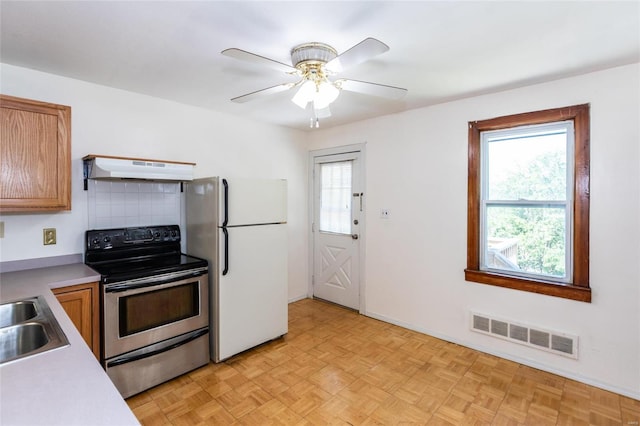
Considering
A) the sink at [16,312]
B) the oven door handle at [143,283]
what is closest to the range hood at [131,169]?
the oven door handle at [143,283]

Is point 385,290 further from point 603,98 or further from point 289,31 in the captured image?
point 289,31

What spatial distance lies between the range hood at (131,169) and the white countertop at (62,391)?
1393 millimetres

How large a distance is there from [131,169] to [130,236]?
63cm

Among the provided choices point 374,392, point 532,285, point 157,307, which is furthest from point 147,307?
point 532,285

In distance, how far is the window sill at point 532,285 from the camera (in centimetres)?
243

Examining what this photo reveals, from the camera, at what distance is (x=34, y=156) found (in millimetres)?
2088

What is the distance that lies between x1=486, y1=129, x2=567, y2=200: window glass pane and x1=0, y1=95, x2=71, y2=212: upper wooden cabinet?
3.42m

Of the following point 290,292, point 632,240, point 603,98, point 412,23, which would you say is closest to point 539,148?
point 603,98

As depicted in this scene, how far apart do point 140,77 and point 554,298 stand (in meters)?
3.71

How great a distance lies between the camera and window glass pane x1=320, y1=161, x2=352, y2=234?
4.03m

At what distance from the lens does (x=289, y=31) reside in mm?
1784

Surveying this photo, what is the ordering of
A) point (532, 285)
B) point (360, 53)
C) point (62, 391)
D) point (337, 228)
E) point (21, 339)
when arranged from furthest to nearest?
point (337, 228) → point (532, 285) → point (360, 53) → point (21, 339) → point (62, 391)

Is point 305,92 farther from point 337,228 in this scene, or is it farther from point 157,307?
point 337,228

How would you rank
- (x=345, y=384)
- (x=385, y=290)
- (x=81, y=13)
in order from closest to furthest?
(x=81, y=13), (x=345, y=384), (x=385, y=290)
